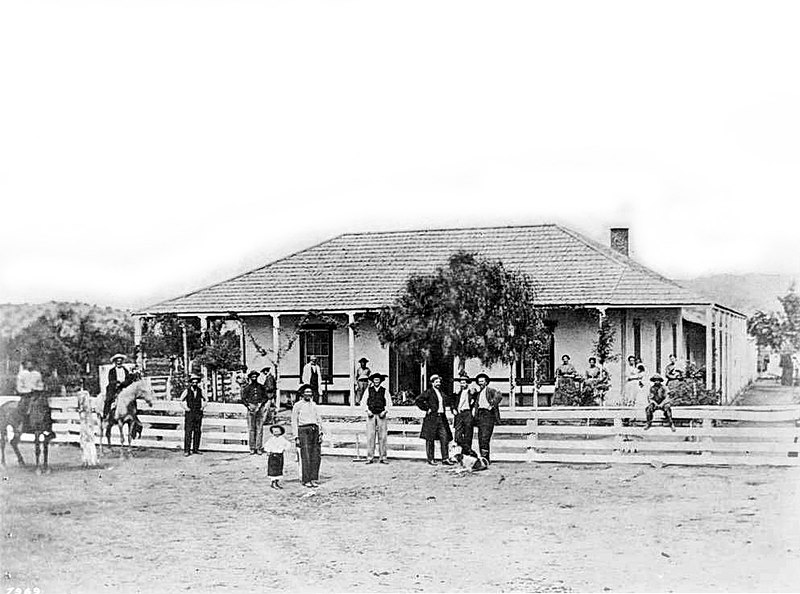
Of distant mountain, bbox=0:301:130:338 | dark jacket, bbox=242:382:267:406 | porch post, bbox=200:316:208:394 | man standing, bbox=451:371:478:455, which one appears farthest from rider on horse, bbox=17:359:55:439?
man standing, bbox=451:371:478:455

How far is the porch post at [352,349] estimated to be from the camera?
5891 mm

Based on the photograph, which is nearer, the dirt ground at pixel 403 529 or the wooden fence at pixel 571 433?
the dirt ground at pixel 403 529

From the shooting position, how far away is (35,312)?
Answer: 597 cm

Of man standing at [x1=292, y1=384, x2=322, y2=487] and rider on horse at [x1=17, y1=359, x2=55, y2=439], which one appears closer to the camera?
man standing at [x1=292, y1=384, x2=322, y2=487]

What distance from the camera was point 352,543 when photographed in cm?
548

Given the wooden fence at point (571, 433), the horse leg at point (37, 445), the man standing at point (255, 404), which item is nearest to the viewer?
the wooden fence at point (571, 433)

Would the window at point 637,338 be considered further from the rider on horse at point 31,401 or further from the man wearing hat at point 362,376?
the rider on horse at point 31,401

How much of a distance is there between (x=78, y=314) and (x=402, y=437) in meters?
2.39

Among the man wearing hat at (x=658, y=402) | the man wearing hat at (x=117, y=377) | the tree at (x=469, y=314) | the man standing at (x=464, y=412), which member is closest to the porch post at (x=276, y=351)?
the tree at (x=469, y=314)

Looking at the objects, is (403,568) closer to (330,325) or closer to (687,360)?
(330,325)

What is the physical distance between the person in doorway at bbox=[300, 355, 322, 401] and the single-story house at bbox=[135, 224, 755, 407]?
46 millimetres

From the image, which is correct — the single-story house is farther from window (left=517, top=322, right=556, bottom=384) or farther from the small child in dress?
the small child in dress

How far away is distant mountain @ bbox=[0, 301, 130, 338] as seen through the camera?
591 centimetres

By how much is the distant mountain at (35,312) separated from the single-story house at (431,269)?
20 centimetres
